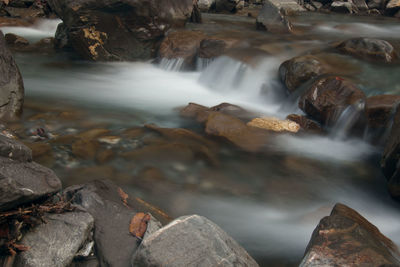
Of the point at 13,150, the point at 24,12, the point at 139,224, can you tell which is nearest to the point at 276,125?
the point at 139,224

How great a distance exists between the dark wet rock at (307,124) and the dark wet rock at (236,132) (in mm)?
773

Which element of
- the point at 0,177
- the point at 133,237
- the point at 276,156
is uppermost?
the point at 0,177

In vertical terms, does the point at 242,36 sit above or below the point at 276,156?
above

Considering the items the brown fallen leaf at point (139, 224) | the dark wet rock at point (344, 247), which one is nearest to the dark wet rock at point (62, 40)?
the brown fallen leaf at point (139, 224)

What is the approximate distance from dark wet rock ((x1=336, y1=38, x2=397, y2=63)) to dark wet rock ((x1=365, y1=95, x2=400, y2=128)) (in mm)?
2193

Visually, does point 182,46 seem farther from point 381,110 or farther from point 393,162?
point 393,162

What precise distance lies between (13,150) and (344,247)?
2.58 m

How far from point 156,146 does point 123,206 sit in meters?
2.03

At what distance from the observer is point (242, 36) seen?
35.3 ft

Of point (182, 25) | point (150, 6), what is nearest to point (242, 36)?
point (182, 25)

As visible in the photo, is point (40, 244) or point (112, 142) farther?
point (112, 142)

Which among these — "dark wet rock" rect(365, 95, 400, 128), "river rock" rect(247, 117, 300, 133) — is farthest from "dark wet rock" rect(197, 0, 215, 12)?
"dark wet rock" rect(365, 95, 400, 128)

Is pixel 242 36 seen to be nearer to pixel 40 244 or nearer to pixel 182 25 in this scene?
pixel 182 25

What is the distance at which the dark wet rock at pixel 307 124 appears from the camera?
20.4 feet
